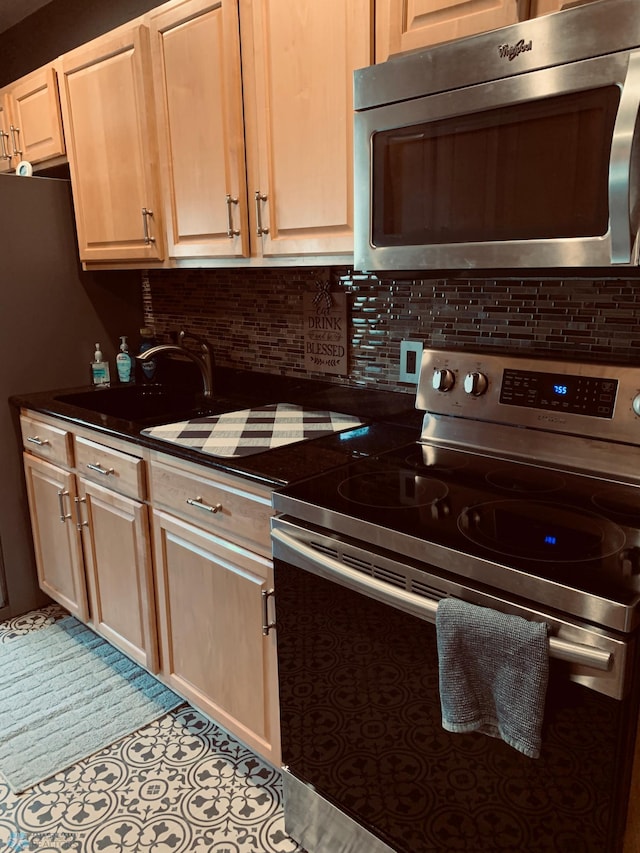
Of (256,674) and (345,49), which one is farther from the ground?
(345,49)

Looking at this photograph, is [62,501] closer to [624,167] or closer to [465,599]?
[465,599]

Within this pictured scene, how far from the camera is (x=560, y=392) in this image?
1.36 m

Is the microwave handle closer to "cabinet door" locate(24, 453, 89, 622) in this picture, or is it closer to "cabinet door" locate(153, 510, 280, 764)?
"cabinet door" locate(153, 510, 280, 764)

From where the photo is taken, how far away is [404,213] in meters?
1.30

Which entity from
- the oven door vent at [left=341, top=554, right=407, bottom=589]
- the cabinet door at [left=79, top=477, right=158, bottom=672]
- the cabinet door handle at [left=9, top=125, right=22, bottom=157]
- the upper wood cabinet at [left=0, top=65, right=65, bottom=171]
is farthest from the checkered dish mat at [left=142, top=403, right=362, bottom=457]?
the cabinet door handle at [left=9, top=125, right=22, bottom=157]

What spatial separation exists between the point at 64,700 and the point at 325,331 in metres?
1.47

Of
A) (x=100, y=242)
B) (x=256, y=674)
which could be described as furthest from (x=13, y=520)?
(x=256, y=674)

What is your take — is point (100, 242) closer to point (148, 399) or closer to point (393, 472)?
point (148, 399)

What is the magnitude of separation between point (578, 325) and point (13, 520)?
2.14 m

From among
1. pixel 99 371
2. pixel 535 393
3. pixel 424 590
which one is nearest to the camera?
pixel 424 590

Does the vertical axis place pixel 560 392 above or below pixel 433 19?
below

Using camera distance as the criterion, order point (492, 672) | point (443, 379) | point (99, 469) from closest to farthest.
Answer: point (492, 672), point (443, 379), point (99, 469)

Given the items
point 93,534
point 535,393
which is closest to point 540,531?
point 535,393

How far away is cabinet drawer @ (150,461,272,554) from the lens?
1.43 m
